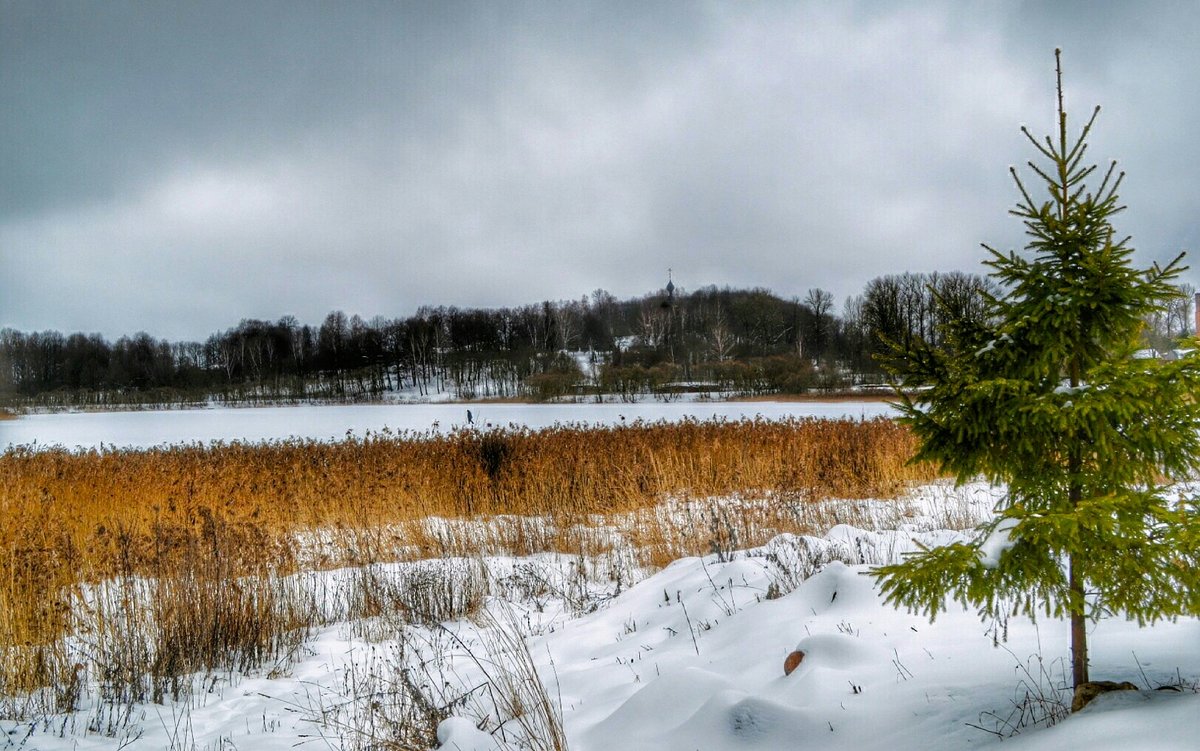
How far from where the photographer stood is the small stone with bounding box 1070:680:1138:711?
2275mm

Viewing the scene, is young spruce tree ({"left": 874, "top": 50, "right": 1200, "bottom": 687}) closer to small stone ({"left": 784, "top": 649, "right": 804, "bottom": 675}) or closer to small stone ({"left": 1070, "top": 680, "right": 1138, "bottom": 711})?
small stone ({"left": 1070, "top": 680, "right": 1138, "bottom": 711})

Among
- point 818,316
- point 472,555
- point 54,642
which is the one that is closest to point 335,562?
point 472,555

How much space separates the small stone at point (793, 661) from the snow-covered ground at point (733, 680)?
0.14ft

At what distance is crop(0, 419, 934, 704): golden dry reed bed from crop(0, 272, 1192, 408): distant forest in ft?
131

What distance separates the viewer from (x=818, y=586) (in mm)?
4098

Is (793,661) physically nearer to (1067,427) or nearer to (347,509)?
(1067,427)

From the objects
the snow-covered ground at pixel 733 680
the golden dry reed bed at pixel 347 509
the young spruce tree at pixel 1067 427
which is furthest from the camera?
the golden dry reed bed at pixel 347 509

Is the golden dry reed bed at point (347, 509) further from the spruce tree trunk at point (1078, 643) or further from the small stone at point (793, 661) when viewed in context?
the spruce tree trunk at point (1078, 643)

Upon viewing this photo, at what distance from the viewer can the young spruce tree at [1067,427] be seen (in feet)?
6.84

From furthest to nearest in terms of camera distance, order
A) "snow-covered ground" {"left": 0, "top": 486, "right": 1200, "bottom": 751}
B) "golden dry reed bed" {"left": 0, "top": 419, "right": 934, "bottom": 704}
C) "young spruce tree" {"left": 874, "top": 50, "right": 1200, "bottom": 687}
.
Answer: "golden dry reed bed" {"left": 0, "top": 419, "right": 934, "bottom": 704}
"snow-covered ground" {"left": 0, "top": 486, "right": 1200, "bottom": 751}
"young spruce tree" {"left": 874, "top": 50, "right": 1200, "bottom": 687}

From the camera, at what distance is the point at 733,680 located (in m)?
3.28

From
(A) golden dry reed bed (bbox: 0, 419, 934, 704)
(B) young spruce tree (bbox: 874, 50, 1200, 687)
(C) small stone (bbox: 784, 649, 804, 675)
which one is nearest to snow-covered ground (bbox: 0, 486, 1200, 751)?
(C) small stone (bbox: 784, 649, 804, 675)

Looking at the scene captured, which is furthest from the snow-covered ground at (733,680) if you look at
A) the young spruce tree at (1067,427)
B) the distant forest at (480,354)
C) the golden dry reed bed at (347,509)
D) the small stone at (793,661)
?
the distant forest at (480,354)

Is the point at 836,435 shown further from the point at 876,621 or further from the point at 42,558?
the point at 42,558
